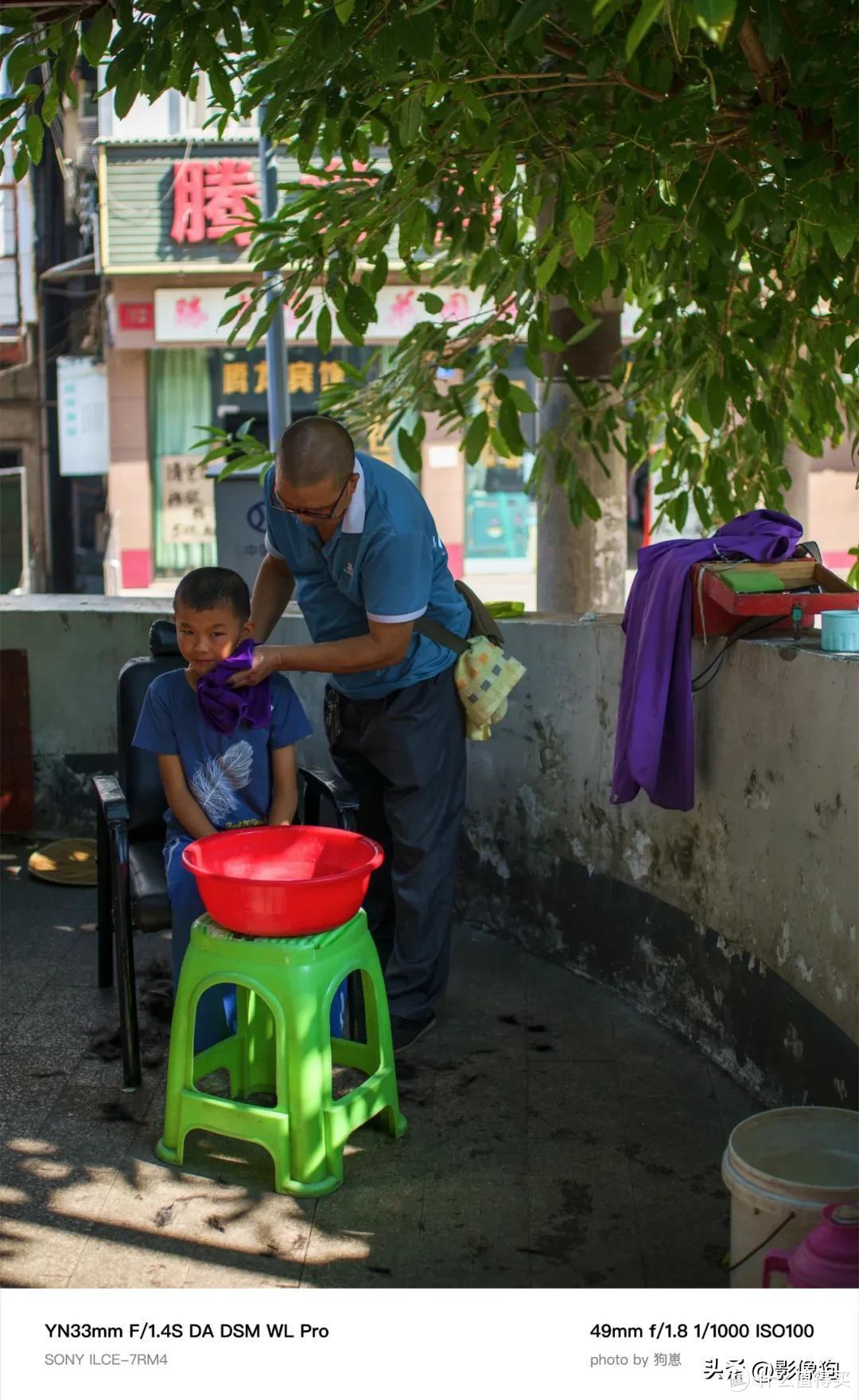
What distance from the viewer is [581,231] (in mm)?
3912

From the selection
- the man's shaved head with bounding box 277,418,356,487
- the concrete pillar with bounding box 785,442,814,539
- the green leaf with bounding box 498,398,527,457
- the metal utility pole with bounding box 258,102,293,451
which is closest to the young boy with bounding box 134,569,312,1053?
the man's shaved head with bounding box 277,418,356,487

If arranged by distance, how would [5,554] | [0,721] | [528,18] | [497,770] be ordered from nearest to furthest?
[528,18] → [497,770] → [0,721] → [5,554]

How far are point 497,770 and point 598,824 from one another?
1.84 ft

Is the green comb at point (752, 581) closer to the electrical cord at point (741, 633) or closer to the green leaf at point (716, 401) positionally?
the electrical cord at point (741, 633)

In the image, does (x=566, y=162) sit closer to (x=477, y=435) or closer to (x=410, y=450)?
(x=477, y=435)

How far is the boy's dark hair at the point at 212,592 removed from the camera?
4102mm

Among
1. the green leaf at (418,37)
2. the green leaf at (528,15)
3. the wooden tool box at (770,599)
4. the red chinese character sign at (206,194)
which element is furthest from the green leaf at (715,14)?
the red chinese character sign at (206,194)

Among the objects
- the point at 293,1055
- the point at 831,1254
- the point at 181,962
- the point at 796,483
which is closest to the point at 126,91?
the point at 181,962

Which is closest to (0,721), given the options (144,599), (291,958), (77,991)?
(144,599)

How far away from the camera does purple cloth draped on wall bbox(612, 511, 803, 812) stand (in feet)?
13.3

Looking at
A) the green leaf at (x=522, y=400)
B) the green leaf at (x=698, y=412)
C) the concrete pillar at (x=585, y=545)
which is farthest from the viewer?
the concrete pillar at (x=585, y=545)

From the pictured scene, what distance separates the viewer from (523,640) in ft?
16.9

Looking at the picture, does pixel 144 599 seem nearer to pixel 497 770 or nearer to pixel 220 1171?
pixel 497 770

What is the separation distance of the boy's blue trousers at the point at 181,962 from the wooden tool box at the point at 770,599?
147cm
